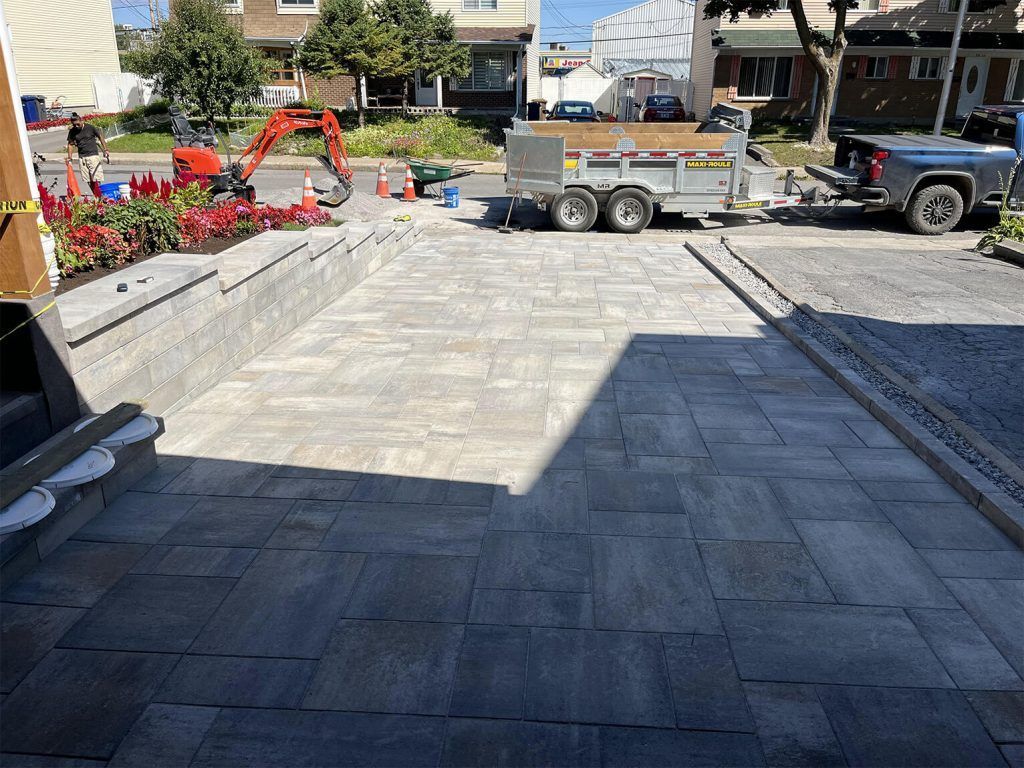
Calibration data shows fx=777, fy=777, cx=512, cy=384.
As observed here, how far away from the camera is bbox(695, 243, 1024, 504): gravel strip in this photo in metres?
5.22

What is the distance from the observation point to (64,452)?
4398 mm

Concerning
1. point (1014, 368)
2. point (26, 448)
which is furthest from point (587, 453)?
point (1014, 368)

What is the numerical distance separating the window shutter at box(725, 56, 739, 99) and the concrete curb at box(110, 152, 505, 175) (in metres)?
13.8

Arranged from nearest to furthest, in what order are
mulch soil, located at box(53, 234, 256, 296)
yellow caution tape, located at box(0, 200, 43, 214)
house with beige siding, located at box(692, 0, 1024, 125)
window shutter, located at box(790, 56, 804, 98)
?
yellow caution tape, located at box(0, 200, 43, 214), mulch soil, located at box(53, 234, 256, 296), house with beige siding, located at box(692, 0, 1024, 125), window shutter, located at box(790, 56, 804, 98)

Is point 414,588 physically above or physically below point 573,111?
below

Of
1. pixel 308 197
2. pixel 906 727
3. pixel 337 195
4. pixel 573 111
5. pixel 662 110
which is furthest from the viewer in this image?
pixel 662 110

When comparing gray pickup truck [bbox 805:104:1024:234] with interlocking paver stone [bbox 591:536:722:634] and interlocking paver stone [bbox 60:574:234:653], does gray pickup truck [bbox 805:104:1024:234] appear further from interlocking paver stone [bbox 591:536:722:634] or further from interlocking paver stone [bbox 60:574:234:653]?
interlocking paver stone [bbox 60:574:234:653]

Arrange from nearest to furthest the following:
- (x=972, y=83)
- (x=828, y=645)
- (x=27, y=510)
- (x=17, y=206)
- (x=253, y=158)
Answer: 1. (x=828, y=645)
2. (x=27, y=510)
3. (x=17, y=206)
4. (x=253, y=158)
5. (x=972, y=83)

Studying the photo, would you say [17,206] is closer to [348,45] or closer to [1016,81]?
[348,45]

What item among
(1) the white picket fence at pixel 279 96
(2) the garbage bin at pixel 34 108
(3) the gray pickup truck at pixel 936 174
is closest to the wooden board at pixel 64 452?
(3) the gray pickup truck at pixel 936 174

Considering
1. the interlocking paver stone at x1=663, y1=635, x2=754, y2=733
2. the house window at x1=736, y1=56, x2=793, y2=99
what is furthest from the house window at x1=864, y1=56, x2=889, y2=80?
the interlocking paver stone at x1=663, y1=635, x2=754, y2=733

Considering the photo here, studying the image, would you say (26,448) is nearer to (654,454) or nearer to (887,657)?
(654,454)

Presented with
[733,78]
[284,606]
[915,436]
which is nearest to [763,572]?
[915,436]

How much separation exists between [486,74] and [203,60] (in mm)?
13518
